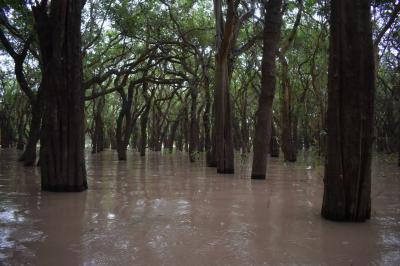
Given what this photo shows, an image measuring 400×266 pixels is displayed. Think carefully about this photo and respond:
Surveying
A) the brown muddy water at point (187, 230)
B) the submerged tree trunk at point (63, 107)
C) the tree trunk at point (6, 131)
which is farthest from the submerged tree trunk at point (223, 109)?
the tree trunk at point (6, 131)

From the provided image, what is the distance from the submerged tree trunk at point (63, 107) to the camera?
692cm

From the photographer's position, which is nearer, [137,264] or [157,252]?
[137,264]

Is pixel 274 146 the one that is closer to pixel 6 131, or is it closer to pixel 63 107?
pixel 63 107

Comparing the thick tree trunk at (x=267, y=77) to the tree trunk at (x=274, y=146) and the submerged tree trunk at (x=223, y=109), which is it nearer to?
the submerged tree trunk at (x=223, y=109)

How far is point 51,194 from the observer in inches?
261

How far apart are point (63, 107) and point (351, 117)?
4.49m

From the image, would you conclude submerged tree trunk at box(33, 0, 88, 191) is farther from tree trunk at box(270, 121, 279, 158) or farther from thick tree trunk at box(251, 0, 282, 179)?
tree trunk at box(270, 121, 279, 158)

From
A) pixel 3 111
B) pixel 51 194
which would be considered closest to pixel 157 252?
pixel 51 194

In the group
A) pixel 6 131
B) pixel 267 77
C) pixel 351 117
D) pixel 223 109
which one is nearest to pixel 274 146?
pixel 223 109

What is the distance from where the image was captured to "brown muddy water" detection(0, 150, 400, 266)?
338 centimetres

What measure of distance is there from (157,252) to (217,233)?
0.84m

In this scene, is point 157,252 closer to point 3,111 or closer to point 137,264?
point 137,264

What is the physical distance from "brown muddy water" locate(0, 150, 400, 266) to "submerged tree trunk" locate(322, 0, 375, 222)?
279 millimetres

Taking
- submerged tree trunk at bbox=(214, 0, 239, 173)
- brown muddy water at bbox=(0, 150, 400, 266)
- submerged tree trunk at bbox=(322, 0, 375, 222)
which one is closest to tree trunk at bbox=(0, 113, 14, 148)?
submerged tree trunk at bbox=(214, 0, 239, 173)
